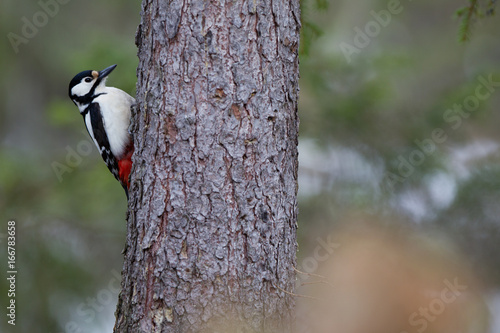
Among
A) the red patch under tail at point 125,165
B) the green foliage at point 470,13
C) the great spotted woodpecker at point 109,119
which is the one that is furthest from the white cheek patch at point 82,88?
the green foliage at point 470,13

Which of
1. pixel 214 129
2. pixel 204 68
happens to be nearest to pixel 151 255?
pixel 214 129

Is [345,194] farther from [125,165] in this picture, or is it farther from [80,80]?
[80,80]

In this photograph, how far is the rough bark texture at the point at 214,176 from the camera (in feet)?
8.94

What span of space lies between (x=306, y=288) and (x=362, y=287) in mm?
571

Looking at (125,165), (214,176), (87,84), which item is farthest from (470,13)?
(87,84)

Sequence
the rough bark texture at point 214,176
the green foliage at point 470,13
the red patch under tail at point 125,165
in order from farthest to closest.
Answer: the red patch under tail at point 125,165 → the green foliage at point 470,13 → the rough bark texture at point 214,176

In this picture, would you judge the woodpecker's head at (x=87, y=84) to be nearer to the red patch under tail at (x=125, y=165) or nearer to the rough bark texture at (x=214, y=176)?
the red patch under tail at (x=125, y=165)

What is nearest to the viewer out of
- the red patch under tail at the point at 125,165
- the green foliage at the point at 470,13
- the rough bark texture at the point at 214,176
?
the rough bark texture at the point at 214,176

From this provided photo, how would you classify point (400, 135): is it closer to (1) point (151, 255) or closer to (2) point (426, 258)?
(2) point (426, 258)

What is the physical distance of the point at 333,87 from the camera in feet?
17.7

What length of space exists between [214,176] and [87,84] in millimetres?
2565

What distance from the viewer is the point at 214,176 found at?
9.09ft

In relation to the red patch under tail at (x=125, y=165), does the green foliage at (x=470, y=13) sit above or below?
above

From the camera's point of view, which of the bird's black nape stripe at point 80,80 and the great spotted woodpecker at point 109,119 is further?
the bird's black nape stripe at point 80,80
